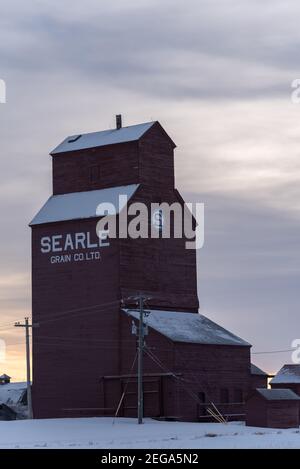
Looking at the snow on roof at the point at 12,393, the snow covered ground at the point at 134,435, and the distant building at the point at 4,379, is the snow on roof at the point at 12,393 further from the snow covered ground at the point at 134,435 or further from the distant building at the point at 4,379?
the snow covered ground at the point at 134,435

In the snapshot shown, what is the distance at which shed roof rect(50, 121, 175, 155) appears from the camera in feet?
314

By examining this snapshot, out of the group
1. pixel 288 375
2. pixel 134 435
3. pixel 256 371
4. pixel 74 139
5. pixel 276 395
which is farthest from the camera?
pixel 288 375

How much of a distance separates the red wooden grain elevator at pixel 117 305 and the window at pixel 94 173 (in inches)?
2.9

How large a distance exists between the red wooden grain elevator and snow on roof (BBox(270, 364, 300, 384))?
19068 mm

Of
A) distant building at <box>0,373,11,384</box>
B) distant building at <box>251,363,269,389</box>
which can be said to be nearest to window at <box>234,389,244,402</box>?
distant building at <box>251,363,269,389</box>

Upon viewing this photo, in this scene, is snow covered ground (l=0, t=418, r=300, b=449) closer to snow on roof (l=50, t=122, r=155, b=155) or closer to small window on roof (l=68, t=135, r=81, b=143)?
snow on roof (l=50, t=122, r=155, b=155)

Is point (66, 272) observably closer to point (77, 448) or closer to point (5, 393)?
point (77, 448)

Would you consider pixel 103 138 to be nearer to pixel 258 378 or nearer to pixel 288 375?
pixel 258 378

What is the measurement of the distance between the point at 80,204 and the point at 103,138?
563 centimetres

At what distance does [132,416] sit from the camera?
89.2 meters

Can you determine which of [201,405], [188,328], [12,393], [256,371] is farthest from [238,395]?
[12,393]

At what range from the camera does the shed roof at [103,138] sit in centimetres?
9556

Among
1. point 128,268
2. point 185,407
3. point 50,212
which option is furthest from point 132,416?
point 50,212

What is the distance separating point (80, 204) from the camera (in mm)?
95375
